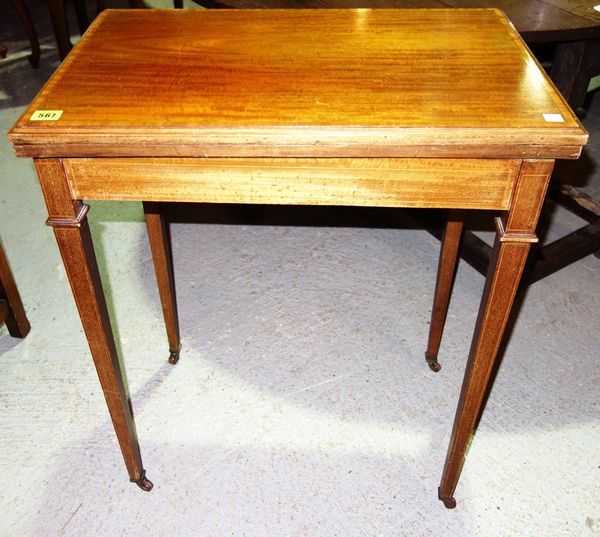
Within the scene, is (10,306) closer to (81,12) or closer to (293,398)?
(293,398)

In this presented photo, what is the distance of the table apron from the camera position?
0.79m

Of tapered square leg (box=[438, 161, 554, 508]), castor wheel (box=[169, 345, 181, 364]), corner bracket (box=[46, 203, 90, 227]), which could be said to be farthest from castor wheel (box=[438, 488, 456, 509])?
corner bracket (box=[46, 203, 90, 227])

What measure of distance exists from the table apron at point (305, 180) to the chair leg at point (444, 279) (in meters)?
0.42

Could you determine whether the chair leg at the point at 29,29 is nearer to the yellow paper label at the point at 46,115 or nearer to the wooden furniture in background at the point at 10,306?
the wooden furniture in background at the point at 10,306

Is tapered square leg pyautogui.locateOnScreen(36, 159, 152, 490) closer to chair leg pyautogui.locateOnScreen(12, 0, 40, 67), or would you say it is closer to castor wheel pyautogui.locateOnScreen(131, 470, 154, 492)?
castor wheel pyautogui.locateOnScreen(131, 470, 154, 492)

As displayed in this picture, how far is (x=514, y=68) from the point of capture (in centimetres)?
91

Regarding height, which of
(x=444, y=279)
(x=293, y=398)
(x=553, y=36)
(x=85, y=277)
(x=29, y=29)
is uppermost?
(x=553, y=36)

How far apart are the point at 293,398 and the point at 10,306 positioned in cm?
69

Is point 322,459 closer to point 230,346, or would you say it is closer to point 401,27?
point 230,346

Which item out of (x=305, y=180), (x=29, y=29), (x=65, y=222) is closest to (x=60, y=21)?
(x=29, y=29)

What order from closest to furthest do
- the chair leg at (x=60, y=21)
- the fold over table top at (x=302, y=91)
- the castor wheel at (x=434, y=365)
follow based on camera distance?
the fold over table top at (x=302, y=91) → the castor wheel at (x=434, y=365) → the chair leg at (x=60, y=21)

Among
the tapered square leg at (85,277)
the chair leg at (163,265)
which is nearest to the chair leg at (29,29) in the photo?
the chair leg at (163,265)

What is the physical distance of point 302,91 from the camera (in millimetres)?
854

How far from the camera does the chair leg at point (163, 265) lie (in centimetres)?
125
